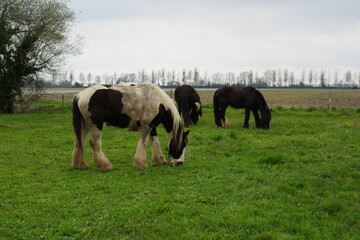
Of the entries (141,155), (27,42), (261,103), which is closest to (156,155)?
(141,155)

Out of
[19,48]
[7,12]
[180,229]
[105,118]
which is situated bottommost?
[180,229]

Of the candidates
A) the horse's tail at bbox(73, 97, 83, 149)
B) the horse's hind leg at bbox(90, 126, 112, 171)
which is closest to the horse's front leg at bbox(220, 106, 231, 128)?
the horse's hind leg at bbox(90, 126, 112, 171)

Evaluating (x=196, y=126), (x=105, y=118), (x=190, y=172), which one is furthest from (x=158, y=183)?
(x=196, y=126)

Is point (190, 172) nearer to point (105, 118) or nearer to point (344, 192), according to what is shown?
point (105, 118)

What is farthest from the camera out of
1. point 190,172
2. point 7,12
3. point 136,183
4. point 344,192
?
point 7,12

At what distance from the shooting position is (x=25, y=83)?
24906 millimetres

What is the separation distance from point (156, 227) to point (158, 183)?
7.41 ft

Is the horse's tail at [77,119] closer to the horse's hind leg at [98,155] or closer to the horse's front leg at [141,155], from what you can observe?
the horse's hind leg at [98,155]

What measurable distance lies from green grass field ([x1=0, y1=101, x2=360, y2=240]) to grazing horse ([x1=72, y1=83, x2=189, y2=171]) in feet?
1.36

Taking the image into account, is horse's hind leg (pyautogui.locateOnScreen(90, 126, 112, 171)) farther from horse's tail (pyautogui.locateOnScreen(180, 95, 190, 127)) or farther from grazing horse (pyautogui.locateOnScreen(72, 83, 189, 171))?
horse's tail (pyautogui.locateOnScreen(180, 95, 190, 127))

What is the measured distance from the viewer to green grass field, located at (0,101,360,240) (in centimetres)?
491

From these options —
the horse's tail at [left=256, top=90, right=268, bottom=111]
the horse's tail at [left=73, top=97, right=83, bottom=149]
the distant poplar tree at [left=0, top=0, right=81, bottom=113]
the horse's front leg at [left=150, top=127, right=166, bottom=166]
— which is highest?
the distant poplar tree at [left=0, top=0, right=81, bottom=113]

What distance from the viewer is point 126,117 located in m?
8.36

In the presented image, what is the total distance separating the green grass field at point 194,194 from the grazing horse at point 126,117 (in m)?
0.41
